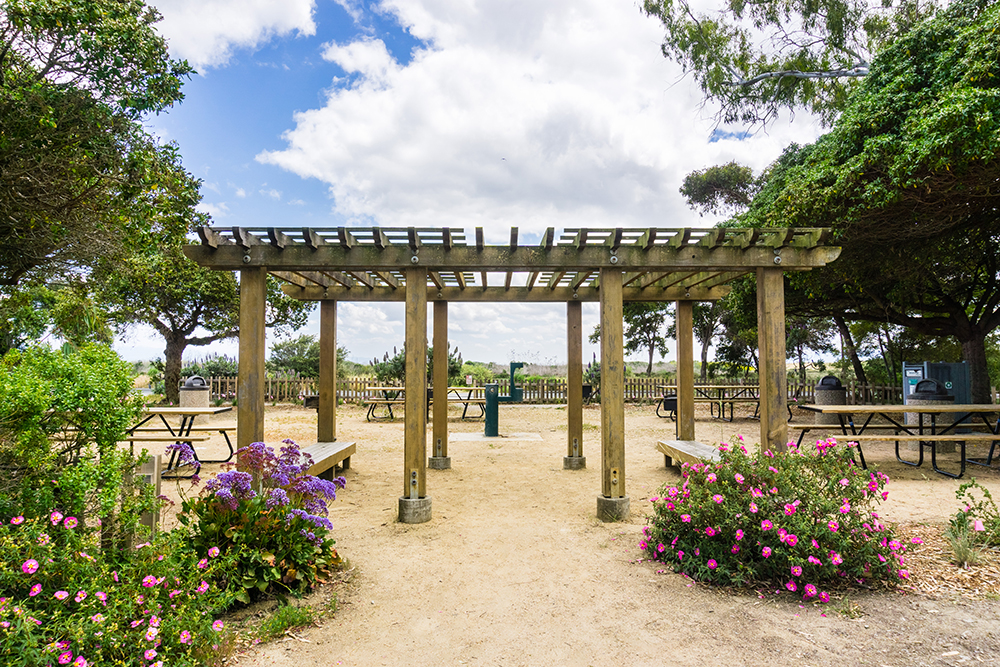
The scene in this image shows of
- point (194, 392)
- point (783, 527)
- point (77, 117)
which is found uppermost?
point (77, 117)

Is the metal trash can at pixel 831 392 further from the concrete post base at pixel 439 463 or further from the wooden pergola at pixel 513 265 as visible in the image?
the concrete post base at pixel 439 463

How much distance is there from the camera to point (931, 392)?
9.59 meters

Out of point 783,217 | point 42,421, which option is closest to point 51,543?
point 42,421

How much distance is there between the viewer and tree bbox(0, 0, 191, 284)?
22.1 ft

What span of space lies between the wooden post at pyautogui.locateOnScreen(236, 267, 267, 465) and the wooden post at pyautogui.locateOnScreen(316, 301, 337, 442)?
7.45 feet

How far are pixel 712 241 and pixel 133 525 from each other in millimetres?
5353

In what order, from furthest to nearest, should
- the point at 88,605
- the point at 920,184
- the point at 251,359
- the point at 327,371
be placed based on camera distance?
the point at 327,371 → the point at 920,184 → the point at 251,359 → the point at 88,605

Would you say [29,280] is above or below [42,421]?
above

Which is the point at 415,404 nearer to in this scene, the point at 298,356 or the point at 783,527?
the point at 783,527

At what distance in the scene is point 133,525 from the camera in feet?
10.4

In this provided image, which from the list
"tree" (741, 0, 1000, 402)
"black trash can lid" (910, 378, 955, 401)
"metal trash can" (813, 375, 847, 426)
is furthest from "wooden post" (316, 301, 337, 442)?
"metal trash can" (813, 375, 847, 426)

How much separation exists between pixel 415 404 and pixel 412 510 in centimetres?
105

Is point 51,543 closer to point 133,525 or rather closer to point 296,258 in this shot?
point 133,525

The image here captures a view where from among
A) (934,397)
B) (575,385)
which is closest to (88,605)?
(575,385)
